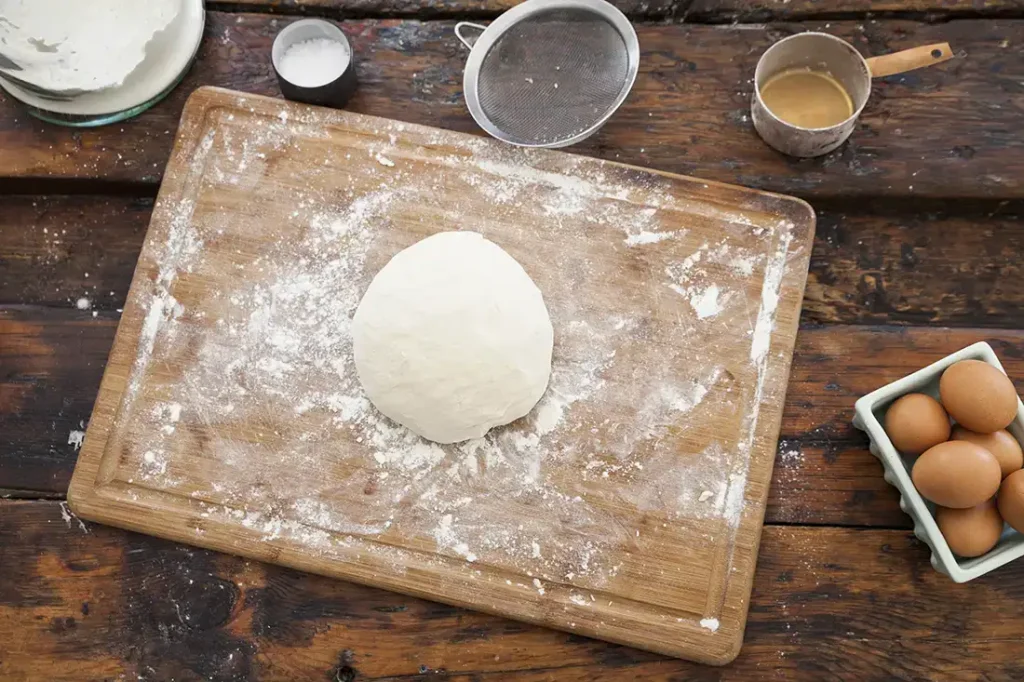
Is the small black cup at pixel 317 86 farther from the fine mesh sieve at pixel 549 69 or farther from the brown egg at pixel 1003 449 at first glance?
the brown egg at pixel 1003 449

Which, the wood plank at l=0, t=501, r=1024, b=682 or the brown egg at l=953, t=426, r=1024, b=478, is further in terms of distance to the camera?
the wood plank at l=0, t=501, r=1024, b=682

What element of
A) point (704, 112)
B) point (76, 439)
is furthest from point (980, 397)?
point (76, 439)

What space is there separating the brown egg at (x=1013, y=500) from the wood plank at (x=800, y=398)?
0.67 ft

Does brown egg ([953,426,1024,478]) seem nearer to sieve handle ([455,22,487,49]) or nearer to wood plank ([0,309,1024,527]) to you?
wood plank ([0,309,1024,527])

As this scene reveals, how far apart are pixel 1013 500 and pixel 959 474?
109 mm

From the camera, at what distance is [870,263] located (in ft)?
5.00

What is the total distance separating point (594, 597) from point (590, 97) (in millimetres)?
907

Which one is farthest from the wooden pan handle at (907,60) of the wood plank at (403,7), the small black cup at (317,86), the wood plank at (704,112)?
the small black cup at (317,86)

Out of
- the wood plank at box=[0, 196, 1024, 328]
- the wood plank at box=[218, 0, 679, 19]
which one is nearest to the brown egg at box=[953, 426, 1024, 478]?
the wood plank at box=[0, 196, 1024, 328]

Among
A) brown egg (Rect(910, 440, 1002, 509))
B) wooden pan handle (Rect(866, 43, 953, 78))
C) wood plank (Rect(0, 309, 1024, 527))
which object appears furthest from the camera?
wooden pan handle (Rect(866, 43, 953, 78))

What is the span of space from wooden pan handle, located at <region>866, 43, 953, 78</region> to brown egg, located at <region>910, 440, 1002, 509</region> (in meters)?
0.74

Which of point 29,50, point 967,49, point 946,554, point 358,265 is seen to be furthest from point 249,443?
point 967,49

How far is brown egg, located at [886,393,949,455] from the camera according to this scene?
1263mm

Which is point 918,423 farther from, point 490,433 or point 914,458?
point 490,433
